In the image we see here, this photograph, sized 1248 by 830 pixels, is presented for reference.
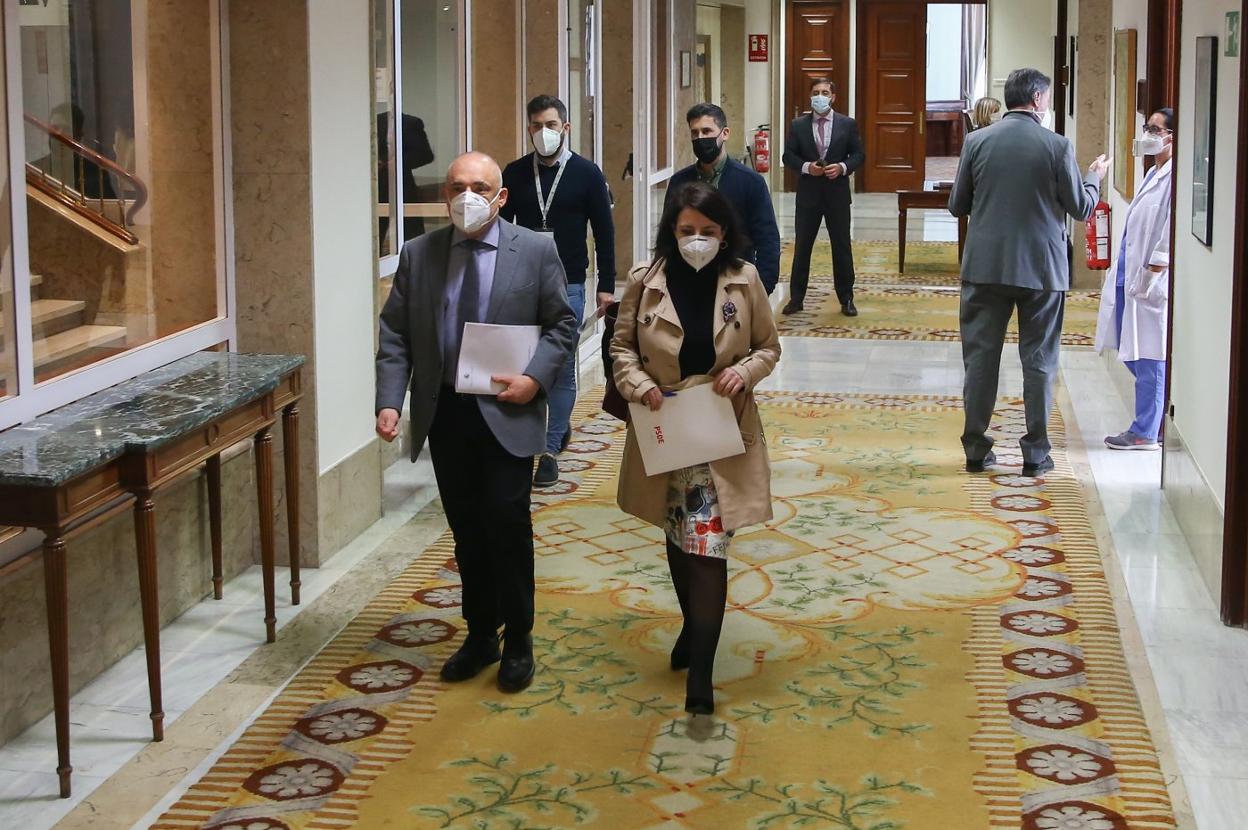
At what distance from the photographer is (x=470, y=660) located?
16.6ft

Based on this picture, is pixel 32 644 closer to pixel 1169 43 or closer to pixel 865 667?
pixel 865 667

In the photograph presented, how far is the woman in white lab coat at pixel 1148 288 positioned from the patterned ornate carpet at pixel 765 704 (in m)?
1.31

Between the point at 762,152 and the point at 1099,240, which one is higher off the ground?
the point at 762,152

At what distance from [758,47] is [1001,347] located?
693 inches

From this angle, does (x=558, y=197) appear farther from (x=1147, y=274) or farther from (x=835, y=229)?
(x=835, y=229)

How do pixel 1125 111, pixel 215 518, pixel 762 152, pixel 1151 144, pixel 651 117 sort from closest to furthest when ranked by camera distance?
pixel 215 518, pixel 1151 144, pixel 1125 111, pixel 651 117, pixel 762 152

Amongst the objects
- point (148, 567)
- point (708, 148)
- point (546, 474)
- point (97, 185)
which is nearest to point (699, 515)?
point (148, 567)

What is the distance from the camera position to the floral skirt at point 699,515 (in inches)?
182

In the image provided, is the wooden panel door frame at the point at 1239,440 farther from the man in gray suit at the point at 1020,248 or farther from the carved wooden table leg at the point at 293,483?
the carved wooden table leg at the point at 293,483

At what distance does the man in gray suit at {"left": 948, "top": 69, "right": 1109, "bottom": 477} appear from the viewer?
24.2 ft

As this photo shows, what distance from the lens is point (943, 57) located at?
31.2 meters

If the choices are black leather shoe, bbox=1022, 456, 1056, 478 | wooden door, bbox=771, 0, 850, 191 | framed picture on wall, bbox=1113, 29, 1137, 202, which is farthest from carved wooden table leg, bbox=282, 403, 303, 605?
wooden door, bbox=771, 0, 850, 191

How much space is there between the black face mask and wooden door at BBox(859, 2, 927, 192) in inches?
730

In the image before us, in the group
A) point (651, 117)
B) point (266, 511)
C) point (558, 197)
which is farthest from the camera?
point (651, 117)
